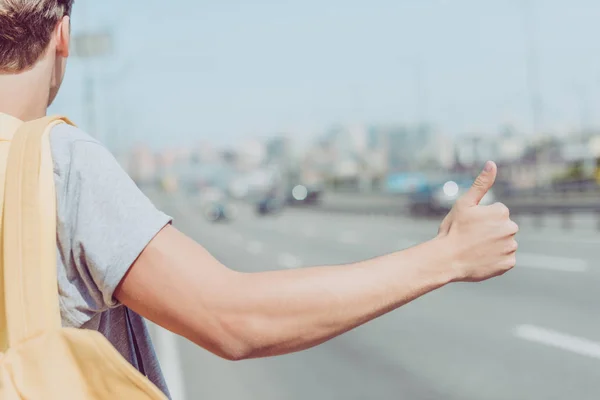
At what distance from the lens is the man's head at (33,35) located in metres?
1.36

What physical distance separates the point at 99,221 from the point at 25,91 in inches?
10.8

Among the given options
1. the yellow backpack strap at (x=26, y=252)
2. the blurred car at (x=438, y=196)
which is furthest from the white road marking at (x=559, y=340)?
the blurred car at (x=438, y=196)

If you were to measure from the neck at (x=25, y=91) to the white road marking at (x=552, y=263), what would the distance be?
13824mm

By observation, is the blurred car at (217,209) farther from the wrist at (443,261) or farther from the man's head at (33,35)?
the wrist at (443,261)

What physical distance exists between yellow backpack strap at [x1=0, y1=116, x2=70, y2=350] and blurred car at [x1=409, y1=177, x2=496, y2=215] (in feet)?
102

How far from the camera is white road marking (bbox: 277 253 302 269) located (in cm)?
1698

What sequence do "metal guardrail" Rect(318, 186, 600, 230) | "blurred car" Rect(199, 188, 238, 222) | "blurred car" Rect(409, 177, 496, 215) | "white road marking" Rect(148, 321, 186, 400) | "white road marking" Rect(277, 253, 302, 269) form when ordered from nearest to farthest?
"white road marking" Rect(148, 321, 186, 400) → "white road marking" Rect(277, 253, 302, 269) → "metal guardrail" Rect(318, 186, 600, 230) → "blurred car" Rect(409, 177, 496, 215) → "blurred car" Rect(199, 188, 238, 222)

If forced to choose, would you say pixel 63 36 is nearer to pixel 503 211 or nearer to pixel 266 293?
pixel 266 293

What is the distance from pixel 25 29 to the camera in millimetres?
1376

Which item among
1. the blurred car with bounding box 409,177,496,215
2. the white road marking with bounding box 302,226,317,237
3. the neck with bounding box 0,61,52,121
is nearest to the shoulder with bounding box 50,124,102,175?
the neck with bounding box 0,61,52,121

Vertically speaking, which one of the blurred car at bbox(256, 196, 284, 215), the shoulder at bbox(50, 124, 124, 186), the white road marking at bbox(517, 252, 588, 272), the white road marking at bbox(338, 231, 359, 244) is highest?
the shoulder at bbox(50, 124, 124, 186)

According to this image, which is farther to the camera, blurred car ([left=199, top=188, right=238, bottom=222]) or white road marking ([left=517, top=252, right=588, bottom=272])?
blurred car ([left=199, top=188, right=238, bottom=222])

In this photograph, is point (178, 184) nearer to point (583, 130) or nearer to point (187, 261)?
point (583, 130)

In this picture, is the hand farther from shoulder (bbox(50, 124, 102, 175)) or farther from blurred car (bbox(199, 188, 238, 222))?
blurred car (bbox(199, 188, 238, 222))
